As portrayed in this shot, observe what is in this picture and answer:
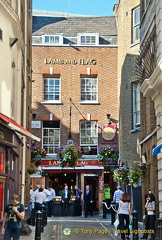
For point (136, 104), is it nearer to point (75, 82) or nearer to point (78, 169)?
point (78, 169)

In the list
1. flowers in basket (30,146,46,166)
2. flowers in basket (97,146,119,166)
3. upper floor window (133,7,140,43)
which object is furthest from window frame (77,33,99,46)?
flowers in basket (30,146,46,166)

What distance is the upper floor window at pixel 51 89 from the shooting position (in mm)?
35000

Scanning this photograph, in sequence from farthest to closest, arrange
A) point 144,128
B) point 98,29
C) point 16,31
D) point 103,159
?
point 98,29
point 103,159
point 144,128
point 16,31

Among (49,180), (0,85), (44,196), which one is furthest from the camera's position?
(49,180)

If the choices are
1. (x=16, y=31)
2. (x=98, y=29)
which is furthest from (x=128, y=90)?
(x=16, y=31)

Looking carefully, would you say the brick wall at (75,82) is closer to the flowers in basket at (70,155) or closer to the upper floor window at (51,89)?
the upper floor window at (51,89)

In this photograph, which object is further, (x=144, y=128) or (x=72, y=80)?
(x=72, y=80)

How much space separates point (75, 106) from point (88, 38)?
5.07m

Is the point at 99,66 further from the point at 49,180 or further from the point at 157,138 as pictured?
the point at 157,138

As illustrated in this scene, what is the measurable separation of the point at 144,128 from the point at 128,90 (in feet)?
23.3

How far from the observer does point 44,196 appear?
1988 cm

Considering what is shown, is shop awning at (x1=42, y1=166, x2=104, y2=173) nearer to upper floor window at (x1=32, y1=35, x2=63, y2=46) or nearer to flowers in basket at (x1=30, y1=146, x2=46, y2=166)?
flowers in basket at (x1=30, y1=146, x2=46, y2=166)

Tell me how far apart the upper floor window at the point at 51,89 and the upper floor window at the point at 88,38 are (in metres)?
3.39

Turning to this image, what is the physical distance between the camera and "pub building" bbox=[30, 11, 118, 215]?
34.1 meters
